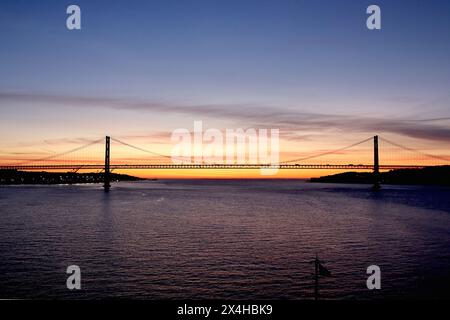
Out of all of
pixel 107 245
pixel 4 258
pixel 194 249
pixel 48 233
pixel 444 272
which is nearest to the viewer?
pixel 444 272

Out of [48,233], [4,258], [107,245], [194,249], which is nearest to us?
[4,258]

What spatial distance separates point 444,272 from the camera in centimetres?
1948

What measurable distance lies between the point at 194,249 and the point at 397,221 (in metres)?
27.7
